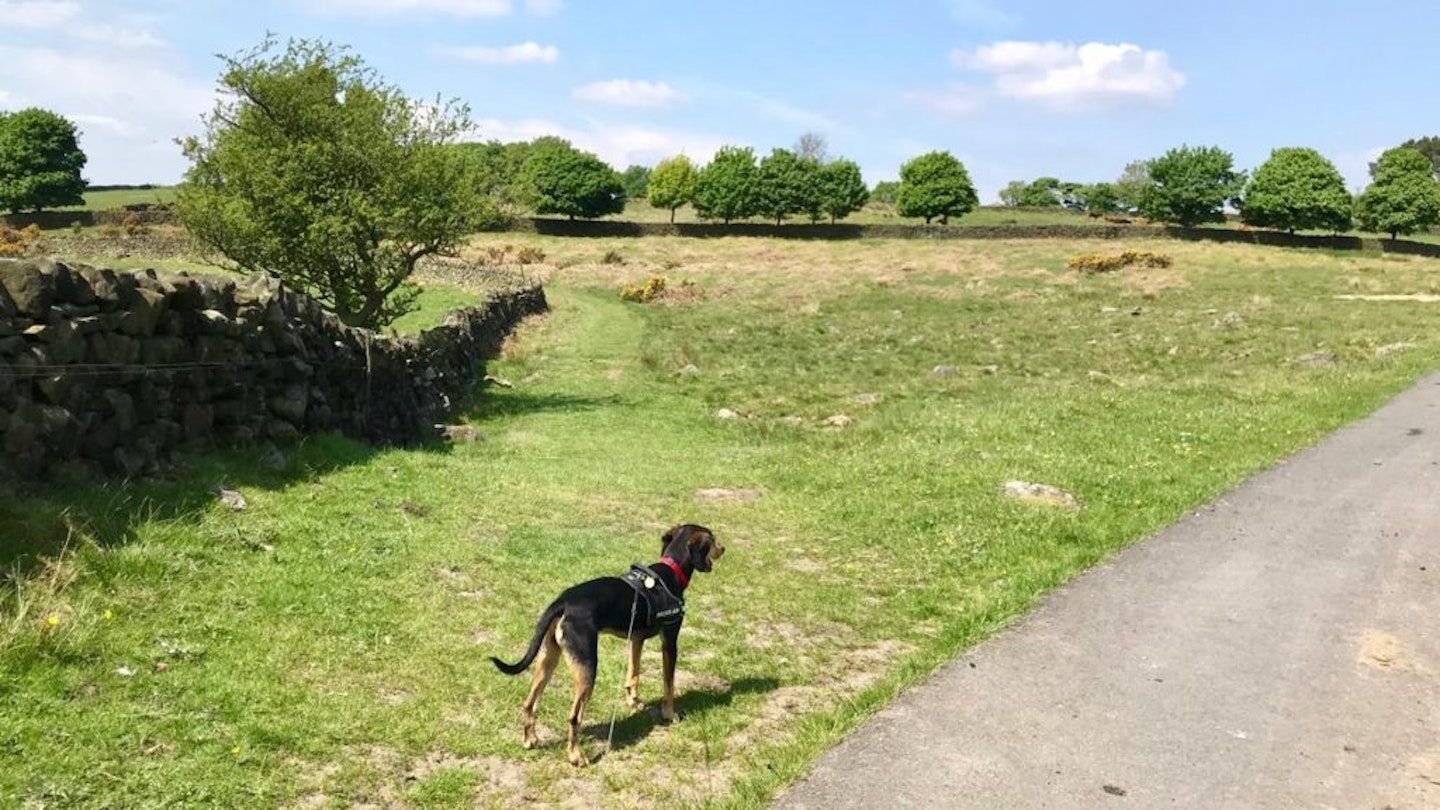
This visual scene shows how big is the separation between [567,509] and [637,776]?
8104 millimetres

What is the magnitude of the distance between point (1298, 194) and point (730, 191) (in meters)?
57.5

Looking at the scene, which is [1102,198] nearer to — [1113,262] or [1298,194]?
[1298,194]

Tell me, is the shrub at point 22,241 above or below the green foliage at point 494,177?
below

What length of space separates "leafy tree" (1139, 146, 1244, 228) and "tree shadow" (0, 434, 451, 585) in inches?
3979

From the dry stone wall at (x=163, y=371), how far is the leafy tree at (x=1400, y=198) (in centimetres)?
9573

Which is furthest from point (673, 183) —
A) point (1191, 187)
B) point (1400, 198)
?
point (1400, 198)

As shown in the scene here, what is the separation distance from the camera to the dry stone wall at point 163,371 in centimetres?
991

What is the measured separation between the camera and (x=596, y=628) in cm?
703

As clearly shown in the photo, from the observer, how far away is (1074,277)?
211 ft

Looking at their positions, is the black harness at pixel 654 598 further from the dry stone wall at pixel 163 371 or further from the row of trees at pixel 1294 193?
the row of trees at pixel 1294 193

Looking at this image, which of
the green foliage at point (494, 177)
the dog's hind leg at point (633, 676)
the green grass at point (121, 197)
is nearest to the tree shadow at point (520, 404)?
the green foliage at point (494, 177)

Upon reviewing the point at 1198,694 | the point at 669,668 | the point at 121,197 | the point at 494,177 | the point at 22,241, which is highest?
the point at 121,197

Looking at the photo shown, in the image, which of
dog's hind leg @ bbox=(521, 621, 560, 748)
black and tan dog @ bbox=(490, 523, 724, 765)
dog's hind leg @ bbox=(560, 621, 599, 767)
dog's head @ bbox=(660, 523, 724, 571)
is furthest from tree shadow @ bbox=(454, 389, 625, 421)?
dog's hind leg @ bbox=(560, 621, 599, 767)

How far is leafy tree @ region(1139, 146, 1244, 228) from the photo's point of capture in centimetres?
9638
